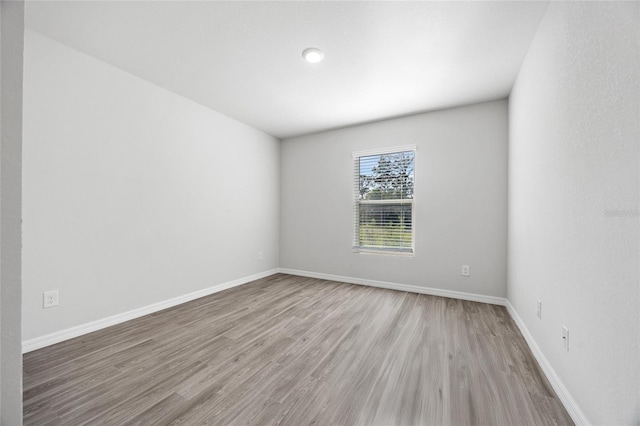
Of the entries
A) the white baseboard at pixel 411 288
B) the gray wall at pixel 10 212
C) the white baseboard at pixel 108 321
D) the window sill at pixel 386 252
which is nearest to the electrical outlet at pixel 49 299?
the white baseboard at pixel 108 321

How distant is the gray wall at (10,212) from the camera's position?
17.3 inches

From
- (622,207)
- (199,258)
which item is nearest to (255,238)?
(199,258)

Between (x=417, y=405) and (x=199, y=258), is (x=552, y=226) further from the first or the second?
(x=199, y=258)

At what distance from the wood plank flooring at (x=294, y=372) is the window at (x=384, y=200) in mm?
1234

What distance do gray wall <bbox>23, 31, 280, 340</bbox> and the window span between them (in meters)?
1.87

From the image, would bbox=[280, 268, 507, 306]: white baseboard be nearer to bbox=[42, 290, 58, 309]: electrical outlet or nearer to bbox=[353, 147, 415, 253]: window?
bbox=[353, 147, 415, 253]: window

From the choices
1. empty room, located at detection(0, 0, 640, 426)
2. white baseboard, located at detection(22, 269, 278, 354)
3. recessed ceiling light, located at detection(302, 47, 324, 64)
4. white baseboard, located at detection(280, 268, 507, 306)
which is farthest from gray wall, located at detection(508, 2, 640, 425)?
white baseboard, located at detection(22, 269, 278, 354)

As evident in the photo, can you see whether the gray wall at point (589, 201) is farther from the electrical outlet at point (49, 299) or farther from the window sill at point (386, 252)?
the electrical outlet at point (49, 299)

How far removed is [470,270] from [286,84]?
3.04 metres

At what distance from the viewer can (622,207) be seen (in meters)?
1.03

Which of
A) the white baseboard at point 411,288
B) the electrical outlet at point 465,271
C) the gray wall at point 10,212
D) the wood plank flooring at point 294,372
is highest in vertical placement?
the gray wall at point 10,212

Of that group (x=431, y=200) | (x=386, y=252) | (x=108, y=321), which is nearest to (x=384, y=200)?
(x=431, y=200)

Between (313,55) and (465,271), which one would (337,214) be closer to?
(465,271)

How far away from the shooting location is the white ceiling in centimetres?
181
